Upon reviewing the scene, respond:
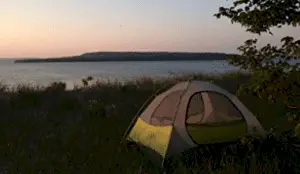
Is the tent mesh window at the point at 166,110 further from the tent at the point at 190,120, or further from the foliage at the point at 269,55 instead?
the foliage at the point at 269,55

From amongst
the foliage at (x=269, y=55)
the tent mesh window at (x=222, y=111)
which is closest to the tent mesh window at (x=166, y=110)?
the tent mesh window at (x=222, y=111)

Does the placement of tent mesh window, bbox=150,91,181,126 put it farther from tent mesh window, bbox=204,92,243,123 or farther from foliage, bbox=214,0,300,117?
foliage, bbox=214,0,300,117

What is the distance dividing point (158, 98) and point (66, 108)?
4.68m

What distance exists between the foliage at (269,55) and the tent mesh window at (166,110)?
3351 millimetres

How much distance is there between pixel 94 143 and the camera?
7613 mm

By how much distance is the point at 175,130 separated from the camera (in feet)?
22.1

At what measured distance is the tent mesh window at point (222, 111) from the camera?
7383 mm

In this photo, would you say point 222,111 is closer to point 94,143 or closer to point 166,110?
point 166,110

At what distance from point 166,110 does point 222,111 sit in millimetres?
1073

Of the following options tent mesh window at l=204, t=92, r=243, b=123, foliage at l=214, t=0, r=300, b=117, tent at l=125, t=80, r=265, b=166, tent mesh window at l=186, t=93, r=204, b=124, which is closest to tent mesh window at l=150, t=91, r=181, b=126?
tent at l=125, t=80, r=265, b=166

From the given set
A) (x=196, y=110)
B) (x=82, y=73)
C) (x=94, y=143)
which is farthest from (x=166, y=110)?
(x=82, y=73)

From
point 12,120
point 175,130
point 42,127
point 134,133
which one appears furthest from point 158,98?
point 12,120

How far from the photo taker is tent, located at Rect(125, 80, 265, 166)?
6.75 metres

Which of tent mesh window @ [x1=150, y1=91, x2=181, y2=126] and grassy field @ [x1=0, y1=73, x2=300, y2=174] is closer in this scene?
grassy field @ [x1=0, y1=73, x2=300, y2=174]
